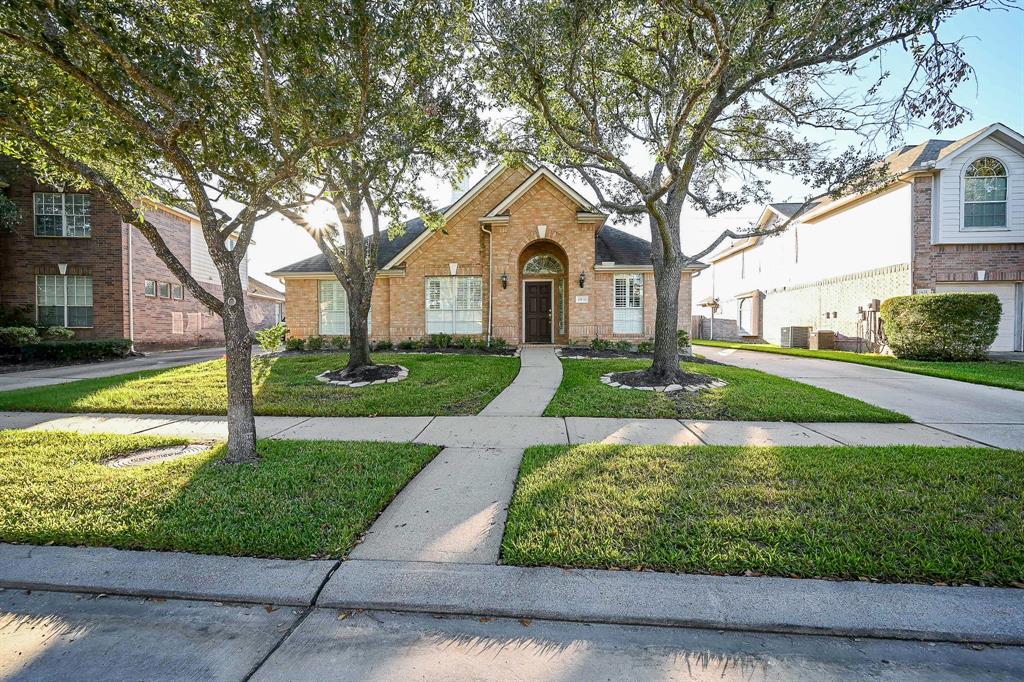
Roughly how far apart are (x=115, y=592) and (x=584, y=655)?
2839mm

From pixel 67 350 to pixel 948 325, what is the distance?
90.1 feet

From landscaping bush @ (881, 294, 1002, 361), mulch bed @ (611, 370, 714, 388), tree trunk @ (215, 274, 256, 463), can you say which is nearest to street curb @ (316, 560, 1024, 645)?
tree trunk @ (215, 274, 256, 463)

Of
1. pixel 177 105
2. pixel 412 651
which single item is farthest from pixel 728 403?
pixel 177 105

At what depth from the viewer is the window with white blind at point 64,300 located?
16.6 m

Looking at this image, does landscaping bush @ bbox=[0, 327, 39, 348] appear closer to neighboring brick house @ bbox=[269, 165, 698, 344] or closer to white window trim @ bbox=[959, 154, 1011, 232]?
neighboring brick house @ bbox=[269, 165, 698, 344]

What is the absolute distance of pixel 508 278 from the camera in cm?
1526

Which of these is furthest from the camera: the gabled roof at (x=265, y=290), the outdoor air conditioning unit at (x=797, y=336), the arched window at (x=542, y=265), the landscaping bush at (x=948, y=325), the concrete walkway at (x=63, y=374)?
the gabled roof at (x=265, y=290)

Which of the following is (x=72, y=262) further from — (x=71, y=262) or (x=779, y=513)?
(x=779, y=513)

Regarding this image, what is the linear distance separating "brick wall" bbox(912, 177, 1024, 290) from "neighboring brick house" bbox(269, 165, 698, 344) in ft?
26.1

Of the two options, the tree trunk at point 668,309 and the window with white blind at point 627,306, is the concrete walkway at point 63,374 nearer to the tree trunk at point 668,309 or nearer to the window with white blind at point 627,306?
the tree trunk at point 668,309

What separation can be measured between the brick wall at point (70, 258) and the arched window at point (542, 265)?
53.1ft

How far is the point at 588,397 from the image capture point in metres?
7.66

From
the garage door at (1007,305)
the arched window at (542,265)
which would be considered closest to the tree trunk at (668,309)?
the arched window at (542,265)

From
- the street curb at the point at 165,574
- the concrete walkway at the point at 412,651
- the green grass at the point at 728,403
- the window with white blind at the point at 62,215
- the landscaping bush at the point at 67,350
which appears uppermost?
the window with white blind at the point at 62,215
